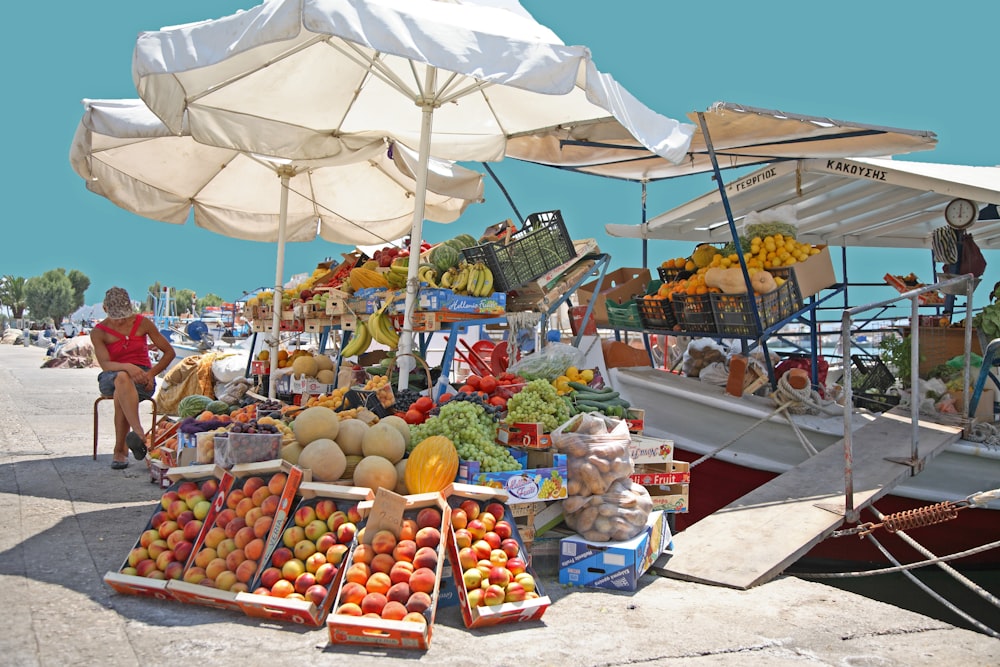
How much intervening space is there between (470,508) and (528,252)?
3.18 m

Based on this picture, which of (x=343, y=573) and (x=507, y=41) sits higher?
(x=507, y=41)

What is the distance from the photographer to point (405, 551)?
359 cm

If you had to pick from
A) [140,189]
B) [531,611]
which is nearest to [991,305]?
[531,611]

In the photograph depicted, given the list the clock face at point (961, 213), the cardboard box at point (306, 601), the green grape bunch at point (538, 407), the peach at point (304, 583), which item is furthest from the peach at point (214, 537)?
the clock face at point (961, 213)

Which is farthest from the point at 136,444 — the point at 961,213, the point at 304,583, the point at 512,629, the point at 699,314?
the point at 961,213

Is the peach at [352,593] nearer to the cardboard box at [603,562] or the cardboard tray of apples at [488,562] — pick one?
the cardboard tray of apples at [488,562]

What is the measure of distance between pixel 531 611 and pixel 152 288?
176 feet

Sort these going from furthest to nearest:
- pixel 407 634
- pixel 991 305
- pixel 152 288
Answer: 1. pixel 152 288
2. pixel 991 305
3. pixel 407 634

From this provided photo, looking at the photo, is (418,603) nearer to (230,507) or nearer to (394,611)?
(394,611)

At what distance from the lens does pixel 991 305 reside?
7105 millimetres

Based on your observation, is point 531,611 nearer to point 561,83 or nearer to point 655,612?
point 655,612

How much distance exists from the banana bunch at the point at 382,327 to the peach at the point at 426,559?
10.4 ft

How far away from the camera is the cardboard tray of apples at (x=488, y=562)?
3.58m

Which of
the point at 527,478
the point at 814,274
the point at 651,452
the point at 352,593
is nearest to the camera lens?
the point at 352,593
